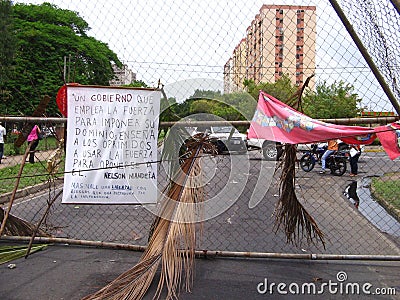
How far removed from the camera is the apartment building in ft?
13.2

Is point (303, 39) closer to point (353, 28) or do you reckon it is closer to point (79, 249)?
point (353, 28)

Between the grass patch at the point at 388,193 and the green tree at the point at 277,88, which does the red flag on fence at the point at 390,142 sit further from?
the grass patch at the point at 388,193

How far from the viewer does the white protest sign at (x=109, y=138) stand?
402cm

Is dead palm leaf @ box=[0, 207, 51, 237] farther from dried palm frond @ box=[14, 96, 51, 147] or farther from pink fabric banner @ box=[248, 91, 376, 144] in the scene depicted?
pink fabric banner @ box=[248, 91, 376, 144]

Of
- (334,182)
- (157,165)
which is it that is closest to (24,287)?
(157,165)

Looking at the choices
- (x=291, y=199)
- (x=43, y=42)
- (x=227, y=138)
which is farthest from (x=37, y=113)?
(x=43, y=42)

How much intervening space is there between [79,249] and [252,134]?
2.45 metres

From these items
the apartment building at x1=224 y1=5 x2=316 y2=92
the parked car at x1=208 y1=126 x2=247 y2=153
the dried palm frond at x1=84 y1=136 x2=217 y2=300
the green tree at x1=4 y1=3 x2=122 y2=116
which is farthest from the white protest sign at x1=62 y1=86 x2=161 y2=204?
the green tree at x1=4 y1=3 x2=122 y2=116

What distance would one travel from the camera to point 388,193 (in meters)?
9.17

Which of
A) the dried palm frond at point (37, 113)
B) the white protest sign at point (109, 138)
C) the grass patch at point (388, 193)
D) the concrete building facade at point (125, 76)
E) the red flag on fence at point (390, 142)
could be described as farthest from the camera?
the grass patch at point (388, 193)

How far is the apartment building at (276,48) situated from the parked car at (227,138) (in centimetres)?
41

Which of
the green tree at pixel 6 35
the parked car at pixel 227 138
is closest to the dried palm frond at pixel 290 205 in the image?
the parked car at pixel 227 138

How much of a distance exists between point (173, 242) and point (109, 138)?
45.1 inches

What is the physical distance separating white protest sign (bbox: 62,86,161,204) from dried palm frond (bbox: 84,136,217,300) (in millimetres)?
284
